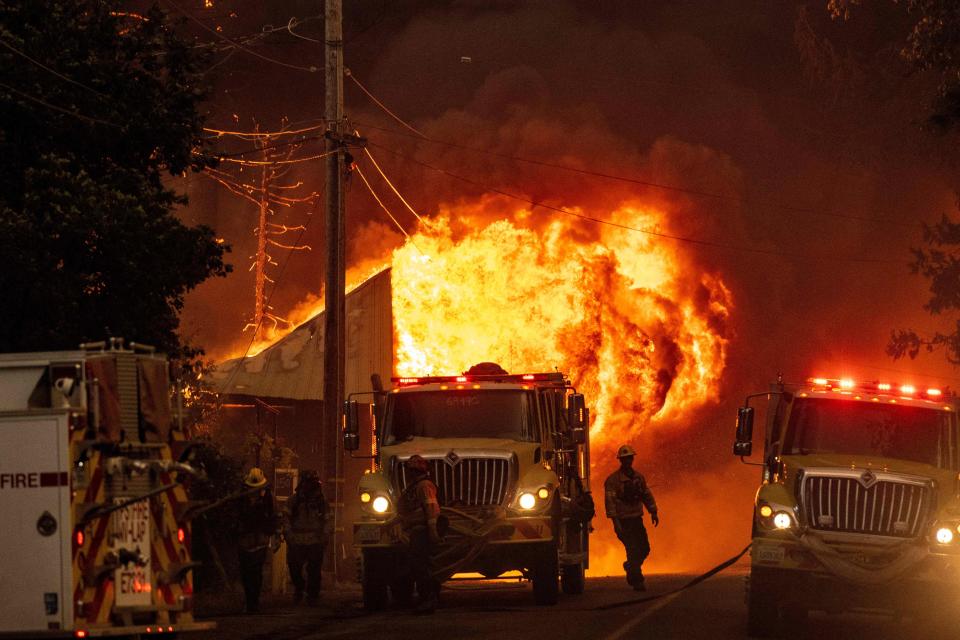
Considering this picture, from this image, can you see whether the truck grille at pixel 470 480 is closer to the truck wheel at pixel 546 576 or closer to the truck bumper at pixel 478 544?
the truck bumper at pixel 478 544

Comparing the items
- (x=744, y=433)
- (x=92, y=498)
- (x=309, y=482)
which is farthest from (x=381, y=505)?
(x=92, y=498)

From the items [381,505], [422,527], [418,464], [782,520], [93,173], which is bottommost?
[422,527]

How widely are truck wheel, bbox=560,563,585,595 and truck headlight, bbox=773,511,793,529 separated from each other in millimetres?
5526

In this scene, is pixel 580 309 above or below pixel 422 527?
above

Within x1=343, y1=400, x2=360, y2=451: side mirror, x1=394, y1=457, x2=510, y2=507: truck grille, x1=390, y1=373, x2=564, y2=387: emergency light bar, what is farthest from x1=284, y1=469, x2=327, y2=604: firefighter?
x1=394, y1=457, x2=510, y2=507: truck grille

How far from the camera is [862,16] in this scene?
1795 inches

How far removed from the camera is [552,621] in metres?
16.5

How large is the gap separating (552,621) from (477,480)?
99.2 inches

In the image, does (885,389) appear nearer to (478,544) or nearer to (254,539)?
(478,544)

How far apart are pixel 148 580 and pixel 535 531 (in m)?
6.84

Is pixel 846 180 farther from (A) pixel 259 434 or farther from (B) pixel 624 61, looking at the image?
(A) pixel 259 434

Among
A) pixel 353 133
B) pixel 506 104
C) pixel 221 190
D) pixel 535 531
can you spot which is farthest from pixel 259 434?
pixel 221 190

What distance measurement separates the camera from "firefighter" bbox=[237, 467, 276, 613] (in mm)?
19250

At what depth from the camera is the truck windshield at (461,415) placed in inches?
773
